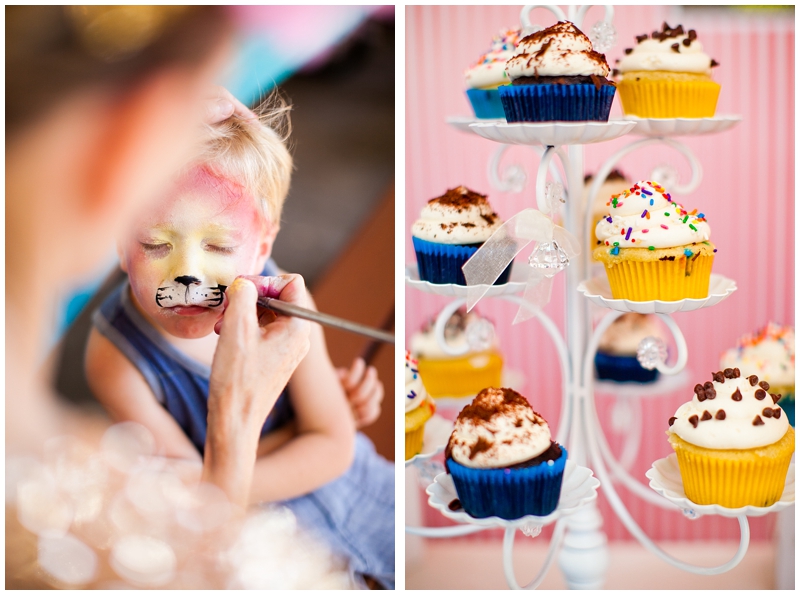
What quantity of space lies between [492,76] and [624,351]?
0.86m

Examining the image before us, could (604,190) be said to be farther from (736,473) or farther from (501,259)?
(736,473)

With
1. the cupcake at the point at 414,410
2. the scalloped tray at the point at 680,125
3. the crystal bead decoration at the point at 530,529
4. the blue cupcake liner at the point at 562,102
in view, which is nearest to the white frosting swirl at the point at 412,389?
the cupcake at the point at 414,410

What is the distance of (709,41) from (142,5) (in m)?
1.82

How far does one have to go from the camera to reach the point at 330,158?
56.2 inches

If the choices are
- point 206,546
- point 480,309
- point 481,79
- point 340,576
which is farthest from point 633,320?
point 206,546

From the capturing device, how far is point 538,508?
138 cm

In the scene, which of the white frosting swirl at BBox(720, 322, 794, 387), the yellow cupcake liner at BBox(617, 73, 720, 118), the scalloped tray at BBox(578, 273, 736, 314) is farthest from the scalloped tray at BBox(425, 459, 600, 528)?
the yellow cupcake liner at BBox(617, 73, 720, 118)

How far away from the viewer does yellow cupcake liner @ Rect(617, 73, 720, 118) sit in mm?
1573

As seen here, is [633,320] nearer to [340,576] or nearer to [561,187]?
[561,187]

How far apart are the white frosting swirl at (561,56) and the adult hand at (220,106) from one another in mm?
518

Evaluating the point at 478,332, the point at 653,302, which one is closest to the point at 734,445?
the point at 653,302

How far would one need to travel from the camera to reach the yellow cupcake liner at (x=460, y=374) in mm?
2020

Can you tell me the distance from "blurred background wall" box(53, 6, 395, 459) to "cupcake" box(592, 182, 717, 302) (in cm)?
44

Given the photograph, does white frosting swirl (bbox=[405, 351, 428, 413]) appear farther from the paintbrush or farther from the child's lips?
the child's lips
